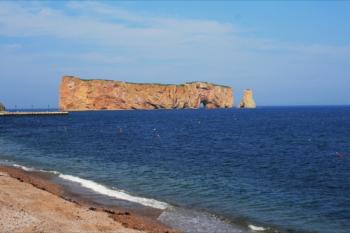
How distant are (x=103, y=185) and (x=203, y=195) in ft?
23.4

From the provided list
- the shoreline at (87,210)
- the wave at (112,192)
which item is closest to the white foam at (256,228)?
the shoreline at (87,210)

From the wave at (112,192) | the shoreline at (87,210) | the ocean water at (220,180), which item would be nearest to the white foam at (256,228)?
the ocean water at (220,180)

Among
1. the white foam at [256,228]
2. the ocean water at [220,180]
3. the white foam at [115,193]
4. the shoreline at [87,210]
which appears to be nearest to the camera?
the shoreline at [87,210]

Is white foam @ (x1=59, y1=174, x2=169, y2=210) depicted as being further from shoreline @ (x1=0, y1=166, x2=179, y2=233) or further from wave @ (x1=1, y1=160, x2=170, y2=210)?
shoreline @ (x1=0, y1=166, x2=179, y2=233)

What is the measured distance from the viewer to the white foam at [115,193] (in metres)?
23.7

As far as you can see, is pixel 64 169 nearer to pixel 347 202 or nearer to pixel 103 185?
pixel 103 185

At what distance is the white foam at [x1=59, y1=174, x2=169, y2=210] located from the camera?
23672mm

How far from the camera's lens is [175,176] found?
108 ft

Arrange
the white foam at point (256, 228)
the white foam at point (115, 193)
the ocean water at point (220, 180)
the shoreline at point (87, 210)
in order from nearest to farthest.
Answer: the shoreline at point (87, 210), the white foam at point (256, 228), the ocean water at point (220, 180), the white foam at point (115, 193)

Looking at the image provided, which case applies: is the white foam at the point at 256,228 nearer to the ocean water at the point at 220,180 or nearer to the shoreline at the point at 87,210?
the ocean water at the point at 220,180

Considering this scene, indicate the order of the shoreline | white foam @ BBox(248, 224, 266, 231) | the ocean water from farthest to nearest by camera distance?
the ocean water, white foam @ BBox(248, 224, 266, 231), the shoreline

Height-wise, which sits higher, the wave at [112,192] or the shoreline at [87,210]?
the shoreline at [87,210]

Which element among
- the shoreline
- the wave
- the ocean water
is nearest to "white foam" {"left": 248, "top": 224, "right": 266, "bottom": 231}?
the ocean water

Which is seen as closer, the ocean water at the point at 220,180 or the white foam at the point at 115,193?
the ocean water at the point at 220,180
